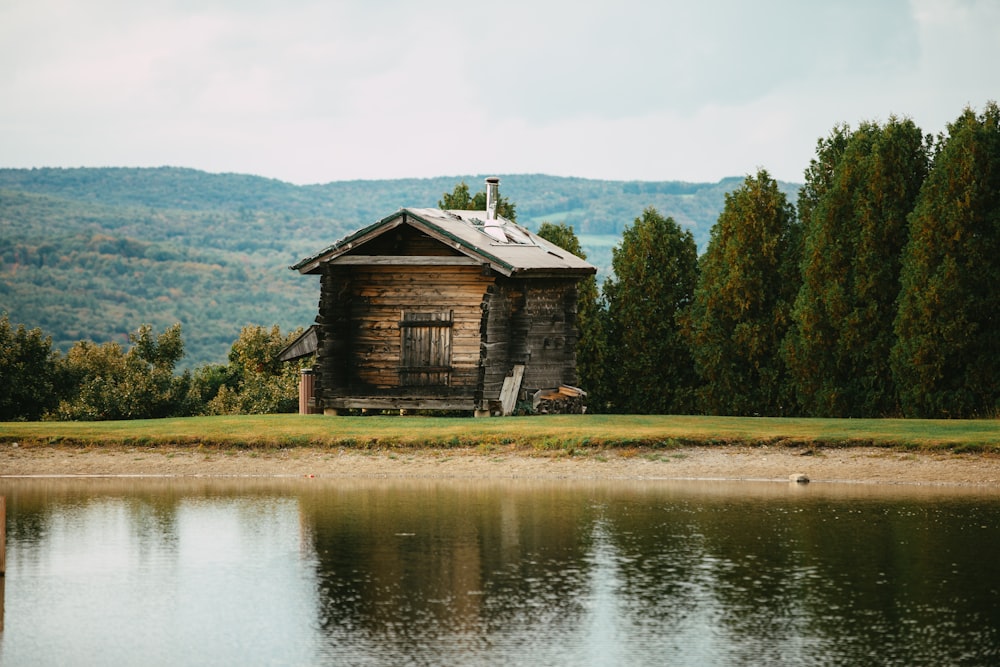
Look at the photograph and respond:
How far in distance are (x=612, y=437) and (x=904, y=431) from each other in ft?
20.7

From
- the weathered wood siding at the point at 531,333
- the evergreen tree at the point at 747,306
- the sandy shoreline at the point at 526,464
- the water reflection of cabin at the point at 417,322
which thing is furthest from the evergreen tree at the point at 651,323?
the sandy shoreline at the point at 526,464

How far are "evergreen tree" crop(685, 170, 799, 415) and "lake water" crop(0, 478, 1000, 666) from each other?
1687 centimetres

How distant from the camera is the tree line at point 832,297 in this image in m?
38.2

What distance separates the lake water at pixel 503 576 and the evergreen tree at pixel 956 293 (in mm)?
13408

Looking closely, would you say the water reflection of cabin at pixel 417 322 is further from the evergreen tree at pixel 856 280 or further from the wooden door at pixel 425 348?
the evergreen tree at pixel 856 280

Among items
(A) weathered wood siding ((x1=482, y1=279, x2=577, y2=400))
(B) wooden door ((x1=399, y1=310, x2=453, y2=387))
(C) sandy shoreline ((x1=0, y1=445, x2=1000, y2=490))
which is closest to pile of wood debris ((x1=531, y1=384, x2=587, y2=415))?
(A) weathered wood siding ((x1=482, y1=279, x2=577, y2=400))

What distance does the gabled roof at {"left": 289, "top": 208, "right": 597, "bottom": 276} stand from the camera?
35094 millimetres

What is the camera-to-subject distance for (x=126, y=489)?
26.0 m

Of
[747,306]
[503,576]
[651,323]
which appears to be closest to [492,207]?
[651,323]

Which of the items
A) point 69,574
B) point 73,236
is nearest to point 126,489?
point 69,574

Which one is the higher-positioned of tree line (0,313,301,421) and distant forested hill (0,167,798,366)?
distant forested hill (0,167,798,366)

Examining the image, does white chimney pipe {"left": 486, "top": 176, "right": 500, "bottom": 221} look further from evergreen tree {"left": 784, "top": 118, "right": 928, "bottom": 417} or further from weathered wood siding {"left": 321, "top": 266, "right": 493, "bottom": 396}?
evergreen tree {"left": 784, "top": 118, "right": 928, "bottom": 417}

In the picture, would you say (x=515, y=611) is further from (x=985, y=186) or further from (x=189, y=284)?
(x=189, y=284)

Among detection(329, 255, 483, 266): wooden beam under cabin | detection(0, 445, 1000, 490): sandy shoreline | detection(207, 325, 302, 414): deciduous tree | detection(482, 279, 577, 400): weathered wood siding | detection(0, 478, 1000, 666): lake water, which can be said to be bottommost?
detection(0, 478, 1000, 666): lake water
